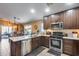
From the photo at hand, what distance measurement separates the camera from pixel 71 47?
10.6ft

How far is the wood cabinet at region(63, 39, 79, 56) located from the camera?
3.03m

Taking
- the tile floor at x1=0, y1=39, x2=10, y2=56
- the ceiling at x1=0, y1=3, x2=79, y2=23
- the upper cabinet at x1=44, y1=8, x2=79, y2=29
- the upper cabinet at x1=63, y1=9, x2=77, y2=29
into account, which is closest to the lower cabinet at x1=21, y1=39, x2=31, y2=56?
the tile floor at x1=0, y1=39, x2=10, y2=56

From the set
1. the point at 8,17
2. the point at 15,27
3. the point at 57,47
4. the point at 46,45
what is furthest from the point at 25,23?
the point at 57,47

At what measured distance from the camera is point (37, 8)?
2479mm

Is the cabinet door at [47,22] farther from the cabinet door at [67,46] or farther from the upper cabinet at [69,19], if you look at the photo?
the cabinet door at [67,46]

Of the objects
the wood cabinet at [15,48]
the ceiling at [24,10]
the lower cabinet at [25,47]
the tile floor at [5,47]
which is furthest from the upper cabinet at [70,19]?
the tile floor at [5,47]

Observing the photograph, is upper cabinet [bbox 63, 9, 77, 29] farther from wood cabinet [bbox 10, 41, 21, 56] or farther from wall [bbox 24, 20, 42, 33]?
wood cabinet [bbox 10, 41, 21, 56]

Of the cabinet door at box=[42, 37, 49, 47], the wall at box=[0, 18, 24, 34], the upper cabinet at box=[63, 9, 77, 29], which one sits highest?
the upper cabinet at box=[63, 9, 77, 29]

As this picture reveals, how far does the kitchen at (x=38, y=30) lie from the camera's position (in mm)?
2381

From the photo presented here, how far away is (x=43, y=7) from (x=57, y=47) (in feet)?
4.97

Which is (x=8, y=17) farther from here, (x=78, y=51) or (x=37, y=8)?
(x=78, y=51)

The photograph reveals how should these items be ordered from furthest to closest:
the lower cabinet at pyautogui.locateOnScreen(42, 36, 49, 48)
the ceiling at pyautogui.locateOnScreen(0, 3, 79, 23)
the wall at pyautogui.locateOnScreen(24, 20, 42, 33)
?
the lower cabinet at pyautogui.locateOnScreen(42, 36, 49, 48)
the wall at pyautogui.locateOnScreen(24, 20, 42, 33)
the ceiling at pyautogui.locateOnScreen(0, 3, 79, 23)

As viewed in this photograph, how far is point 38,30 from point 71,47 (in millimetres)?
1370

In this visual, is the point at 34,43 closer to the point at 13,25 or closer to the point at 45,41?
the point at 45,41
